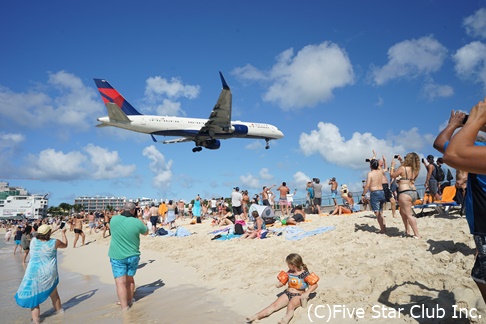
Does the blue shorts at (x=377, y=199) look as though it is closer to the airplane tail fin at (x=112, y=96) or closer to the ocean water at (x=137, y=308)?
the ocean water at (x=137, y=308)

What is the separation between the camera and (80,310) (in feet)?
18.3

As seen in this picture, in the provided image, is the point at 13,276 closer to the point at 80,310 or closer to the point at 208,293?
the point at 80,310

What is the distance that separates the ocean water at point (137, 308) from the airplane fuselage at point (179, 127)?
16.3 meters

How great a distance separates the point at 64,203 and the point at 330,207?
128047 mm

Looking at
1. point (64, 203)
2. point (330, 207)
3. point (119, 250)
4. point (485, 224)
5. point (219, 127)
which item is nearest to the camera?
point (485, 224)

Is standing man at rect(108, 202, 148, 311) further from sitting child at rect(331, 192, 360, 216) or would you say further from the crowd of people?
sitting child at rect(331, 192, 360, 216)

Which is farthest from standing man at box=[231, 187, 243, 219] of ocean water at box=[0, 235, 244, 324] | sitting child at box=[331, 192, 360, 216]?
ocean water at box=[0, 235, 244, 324]

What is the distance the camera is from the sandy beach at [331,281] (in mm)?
3549

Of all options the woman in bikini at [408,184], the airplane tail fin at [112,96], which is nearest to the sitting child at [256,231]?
the woman in bikini at [408,184]

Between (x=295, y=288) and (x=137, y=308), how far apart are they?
9.14 ft

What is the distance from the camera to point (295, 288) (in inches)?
161

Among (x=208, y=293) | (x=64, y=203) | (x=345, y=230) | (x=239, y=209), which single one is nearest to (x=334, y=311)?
(x=208, y=293)

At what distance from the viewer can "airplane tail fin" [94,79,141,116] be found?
79.6ft

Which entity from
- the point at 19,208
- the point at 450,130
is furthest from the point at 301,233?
the point at 19,208
